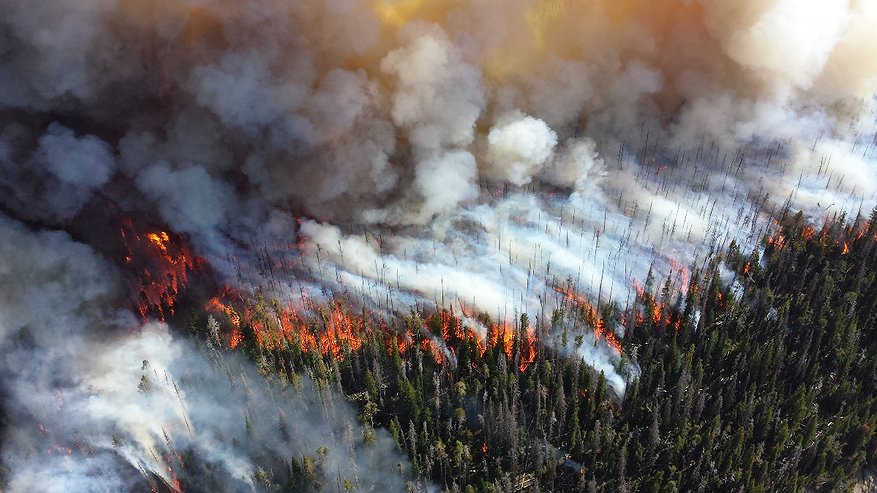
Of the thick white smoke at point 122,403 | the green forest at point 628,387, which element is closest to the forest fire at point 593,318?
the green forest at point 628,387

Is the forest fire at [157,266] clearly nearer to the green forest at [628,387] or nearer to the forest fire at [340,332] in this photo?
the forest fire at [340,332]

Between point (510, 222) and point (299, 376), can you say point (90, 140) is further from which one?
point (510, 222)

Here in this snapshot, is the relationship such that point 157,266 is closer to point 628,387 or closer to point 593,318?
point 593,318

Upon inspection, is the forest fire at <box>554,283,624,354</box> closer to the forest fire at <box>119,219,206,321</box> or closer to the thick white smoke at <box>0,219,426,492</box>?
the thick white smoke at <box>0,219,426,492</box>

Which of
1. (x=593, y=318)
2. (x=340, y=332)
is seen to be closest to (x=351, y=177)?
(x=340, y=332)

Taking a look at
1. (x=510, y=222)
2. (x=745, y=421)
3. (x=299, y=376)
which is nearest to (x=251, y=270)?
(x=299, y=376)
